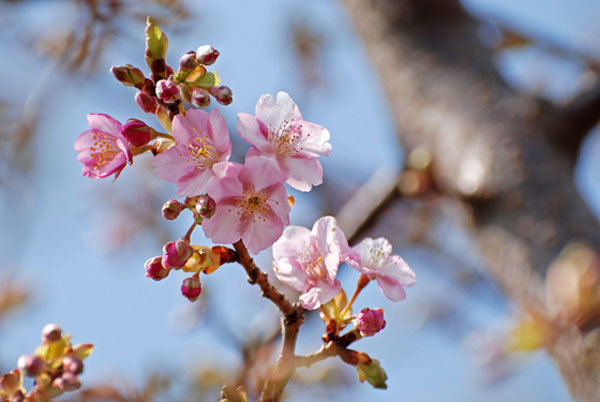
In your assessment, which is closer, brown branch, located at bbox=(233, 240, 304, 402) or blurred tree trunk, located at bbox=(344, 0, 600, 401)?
brown branch, located at bbox=(233, 240, 304, 402)

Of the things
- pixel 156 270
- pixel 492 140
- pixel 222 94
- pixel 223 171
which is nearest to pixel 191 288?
→ pixel 156 270

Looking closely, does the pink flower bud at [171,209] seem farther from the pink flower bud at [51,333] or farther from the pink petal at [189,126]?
the pink flower bud at [51,333]

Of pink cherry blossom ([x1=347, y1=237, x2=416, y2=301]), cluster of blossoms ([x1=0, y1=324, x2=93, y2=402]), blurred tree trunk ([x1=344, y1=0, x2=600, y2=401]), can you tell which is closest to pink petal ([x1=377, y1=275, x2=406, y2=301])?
pink cherry blossom ([x1=347, y1=237, x2=416, y2=301])

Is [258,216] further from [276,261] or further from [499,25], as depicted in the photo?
[499,25]

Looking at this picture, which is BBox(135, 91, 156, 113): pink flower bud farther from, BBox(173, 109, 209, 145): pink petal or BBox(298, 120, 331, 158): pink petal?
BBox(298, 120, 331, 158): pink petal

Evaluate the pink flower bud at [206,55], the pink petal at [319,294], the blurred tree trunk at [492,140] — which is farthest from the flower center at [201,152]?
the blurred tree trunk at [492,140]

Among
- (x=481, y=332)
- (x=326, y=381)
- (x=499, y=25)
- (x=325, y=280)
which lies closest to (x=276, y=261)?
(x=325, y=280)
